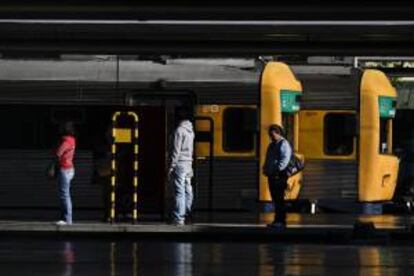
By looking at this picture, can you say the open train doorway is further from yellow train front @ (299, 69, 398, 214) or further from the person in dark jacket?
yellow train front @ (299, 69, 398, 214)

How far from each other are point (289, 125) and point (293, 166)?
2962 mm

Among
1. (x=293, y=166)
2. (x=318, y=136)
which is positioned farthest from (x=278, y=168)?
(x=318, y=136)

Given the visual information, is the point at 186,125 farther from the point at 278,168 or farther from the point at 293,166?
the point at 293,166

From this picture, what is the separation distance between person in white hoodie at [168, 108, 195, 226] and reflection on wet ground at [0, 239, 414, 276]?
3.44 ft

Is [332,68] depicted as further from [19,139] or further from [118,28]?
[19,139]

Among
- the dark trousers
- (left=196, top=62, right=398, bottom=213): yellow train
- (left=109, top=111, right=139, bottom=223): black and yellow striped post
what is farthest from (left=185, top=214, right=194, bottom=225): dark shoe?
(left=196, top=62, right=398, bottom=213): yellow train

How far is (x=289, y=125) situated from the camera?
71.2 feet

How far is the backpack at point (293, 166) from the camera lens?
58.9 ft

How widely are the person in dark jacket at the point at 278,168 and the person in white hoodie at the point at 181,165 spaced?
4.32 ft

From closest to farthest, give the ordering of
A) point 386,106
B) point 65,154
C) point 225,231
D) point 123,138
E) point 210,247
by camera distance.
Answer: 1. point 210,247
2. point 225,231
3. point 65,154
4. point 123,138
5. point 386,106

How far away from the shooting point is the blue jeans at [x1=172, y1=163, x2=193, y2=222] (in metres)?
17.8

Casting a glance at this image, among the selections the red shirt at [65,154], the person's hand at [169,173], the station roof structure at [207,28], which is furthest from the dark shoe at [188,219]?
the station roof structure at [207,28]

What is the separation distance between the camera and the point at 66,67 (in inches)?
864

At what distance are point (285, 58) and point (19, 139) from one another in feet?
22.5
